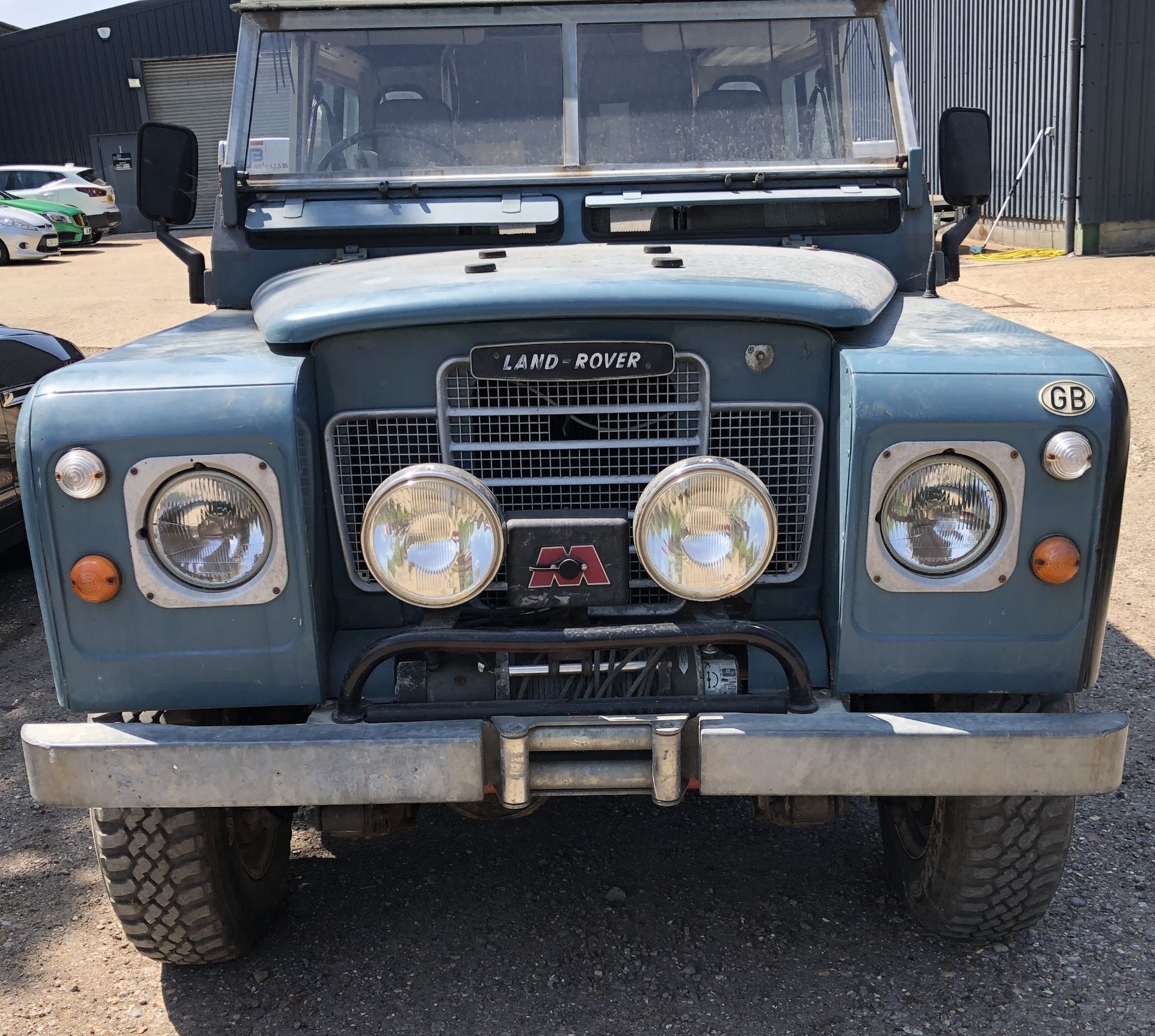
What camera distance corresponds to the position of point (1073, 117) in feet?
50.6

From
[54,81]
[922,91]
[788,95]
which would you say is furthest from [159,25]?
[788,95]

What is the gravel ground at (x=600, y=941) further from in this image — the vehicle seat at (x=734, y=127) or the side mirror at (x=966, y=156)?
the vehicle seat at (x=734, y=127)

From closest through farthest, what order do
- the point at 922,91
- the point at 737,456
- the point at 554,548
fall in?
1. the point at 554,548
2. the point at 737,456
3. the point at 922,91

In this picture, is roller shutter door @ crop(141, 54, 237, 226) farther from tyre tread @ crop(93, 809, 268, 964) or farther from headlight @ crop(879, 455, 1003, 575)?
headlight @ crop(879, 455, 1003, 575)

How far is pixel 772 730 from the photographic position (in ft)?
7.80

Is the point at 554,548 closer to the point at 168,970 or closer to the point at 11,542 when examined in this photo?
the point at 168,970

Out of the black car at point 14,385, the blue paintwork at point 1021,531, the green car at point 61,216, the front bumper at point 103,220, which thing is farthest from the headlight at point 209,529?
the front bumper at point 103,220

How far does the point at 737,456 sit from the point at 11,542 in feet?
14.1

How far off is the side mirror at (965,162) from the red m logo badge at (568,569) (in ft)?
6.23

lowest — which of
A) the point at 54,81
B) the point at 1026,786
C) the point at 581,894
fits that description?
the point at 581,894

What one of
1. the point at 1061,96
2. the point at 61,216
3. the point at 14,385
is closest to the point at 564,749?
the point at 14,385

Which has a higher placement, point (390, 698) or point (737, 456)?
point (737, 456)

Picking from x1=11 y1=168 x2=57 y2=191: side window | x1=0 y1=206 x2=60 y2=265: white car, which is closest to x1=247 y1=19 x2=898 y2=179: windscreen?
x1=0 y1=206 x2=60 y2=265: white car

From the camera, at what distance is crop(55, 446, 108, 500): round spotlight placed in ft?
7.84
